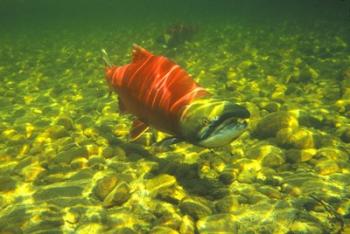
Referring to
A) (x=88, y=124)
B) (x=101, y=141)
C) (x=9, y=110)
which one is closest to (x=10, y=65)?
(x=9, y=110)

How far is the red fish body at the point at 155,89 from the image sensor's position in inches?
147

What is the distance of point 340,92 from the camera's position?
7.68m

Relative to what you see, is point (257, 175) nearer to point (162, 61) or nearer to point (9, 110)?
point (162, 61)

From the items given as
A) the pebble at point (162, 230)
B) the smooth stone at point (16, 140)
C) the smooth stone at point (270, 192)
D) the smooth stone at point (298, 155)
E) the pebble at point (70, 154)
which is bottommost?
the smooth stone at point (16, 140)

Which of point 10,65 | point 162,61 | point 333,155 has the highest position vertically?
point 162,61

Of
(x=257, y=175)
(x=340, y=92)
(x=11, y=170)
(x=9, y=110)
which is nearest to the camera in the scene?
(x=257, y=175)

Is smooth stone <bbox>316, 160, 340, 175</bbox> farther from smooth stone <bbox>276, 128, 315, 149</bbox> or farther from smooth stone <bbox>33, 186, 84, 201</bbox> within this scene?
smooth stone <bbox>33, 186, 84, 201</bbox>

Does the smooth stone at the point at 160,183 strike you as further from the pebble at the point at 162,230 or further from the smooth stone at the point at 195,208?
the pebble at the point at 162,230

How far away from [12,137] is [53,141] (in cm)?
90

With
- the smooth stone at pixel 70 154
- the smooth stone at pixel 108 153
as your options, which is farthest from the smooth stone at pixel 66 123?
the smooth stone at pixel 108 153

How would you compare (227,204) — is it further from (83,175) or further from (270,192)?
(83,175)

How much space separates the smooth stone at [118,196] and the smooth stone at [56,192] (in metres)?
0.49

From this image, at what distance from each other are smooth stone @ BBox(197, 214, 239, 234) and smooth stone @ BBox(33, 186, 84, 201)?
172 centimetres

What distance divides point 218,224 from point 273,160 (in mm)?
1659
